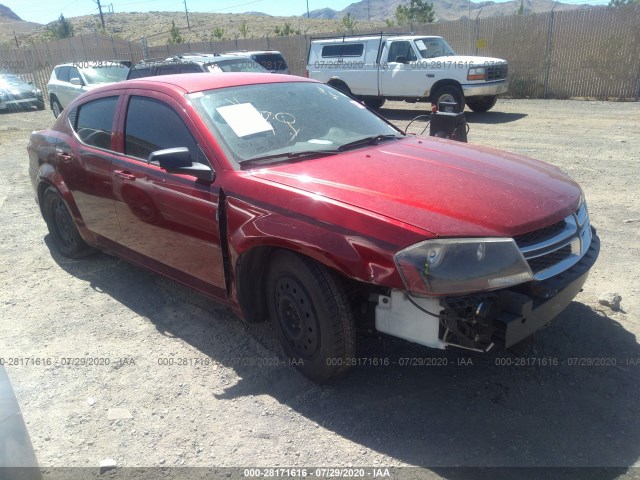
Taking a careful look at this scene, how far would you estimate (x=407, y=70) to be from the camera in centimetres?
1366

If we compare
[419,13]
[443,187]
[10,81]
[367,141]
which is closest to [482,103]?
[367,141]

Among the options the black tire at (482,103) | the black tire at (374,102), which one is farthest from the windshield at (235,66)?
the black tire at (482,103)

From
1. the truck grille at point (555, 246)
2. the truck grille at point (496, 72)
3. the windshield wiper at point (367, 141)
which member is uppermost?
the windshield wiper at point (367, 141)

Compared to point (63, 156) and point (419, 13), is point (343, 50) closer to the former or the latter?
point (63, 156)

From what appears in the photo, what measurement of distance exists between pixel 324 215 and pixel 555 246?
122cm

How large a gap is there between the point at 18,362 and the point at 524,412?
3256 mm

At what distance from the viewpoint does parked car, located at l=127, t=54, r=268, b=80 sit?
39.0 feet

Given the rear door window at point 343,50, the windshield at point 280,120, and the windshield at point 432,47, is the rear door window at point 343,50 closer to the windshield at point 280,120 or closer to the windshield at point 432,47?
the windshield at point 432,47

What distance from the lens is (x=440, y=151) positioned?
3.59m

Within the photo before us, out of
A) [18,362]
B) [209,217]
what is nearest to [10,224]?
[18,362]

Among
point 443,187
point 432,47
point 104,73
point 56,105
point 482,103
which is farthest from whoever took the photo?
point 56,105

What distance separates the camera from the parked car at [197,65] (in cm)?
1188

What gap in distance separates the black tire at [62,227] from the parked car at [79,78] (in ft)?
33.1

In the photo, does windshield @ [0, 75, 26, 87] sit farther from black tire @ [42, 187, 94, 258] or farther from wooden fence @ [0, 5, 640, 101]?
black tire @ [42, 187, 94, 258]
